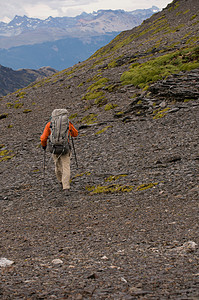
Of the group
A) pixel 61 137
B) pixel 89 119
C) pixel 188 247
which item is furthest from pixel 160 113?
pixel 188 247

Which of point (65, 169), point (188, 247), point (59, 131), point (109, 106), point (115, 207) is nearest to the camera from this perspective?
point (188, 247)

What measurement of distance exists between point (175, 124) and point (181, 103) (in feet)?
14.8

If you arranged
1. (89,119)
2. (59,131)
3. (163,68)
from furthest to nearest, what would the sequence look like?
(163,68)
(89,119)
(59,131)

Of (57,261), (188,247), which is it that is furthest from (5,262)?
(188,247)

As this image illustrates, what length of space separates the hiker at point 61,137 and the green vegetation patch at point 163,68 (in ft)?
70.3

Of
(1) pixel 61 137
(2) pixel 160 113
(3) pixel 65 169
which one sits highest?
(2) pixel 160 113

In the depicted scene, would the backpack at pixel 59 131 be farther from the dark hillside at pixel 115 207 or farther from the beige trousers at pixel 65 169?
the dark hillside at pixel 115 207

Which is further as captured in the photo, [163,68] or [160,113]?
[163,68]

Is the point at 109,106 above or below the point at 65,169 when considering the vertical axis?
above

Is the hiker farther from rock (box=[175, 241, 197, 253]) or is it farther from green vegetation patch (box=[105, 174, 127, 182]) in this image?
rock (box=[175, 241, 197, 253])

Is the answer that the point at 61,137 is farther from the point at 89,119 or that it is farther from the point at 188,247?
the point at 89,119

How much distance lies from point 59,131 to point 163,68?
25.5 meters

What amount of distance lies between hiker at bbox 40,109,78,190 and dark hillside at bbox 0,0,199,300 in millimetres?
1127

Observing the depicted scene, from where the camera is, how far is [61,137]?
14086 mm
